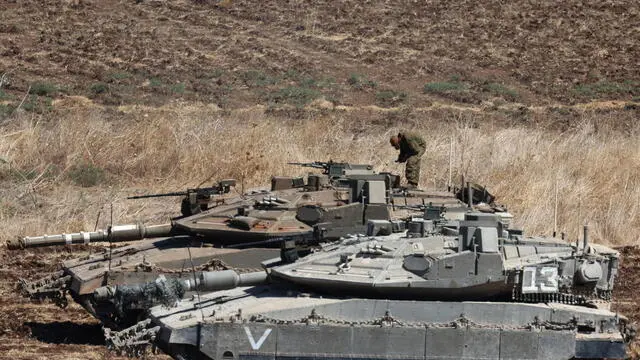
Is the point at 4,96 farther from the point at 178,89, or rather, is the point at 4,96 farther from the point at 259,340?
the point at 259,340

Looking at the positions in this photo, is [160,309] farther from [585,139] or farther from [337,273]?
[585,139]

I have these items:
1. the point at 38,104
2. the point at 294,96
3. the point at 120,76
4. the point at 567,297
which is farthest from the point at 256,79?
the point at 567,297

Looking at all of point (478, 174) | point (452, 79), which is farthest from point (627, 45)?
point (478, 174)

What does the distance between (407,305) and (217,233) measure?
167 inches

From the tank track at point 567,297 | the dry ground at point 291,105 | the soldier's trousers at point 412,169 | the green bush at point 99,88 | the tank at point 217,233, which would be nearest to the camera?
the tank track at point 567,297

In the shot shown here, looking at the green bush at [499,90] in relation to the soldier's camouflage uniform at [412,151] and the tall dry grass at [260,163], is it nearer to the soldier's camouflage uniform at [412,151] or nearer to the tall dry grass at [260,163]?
the tall dry grass at [260,163]

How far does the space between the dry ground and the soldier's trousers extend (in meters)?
2.31

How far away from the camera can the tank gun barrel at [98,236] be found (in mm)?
16078

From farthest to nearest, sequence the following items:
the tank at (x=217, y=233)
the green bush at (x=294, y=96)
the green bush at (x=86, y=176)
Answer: the green bush at (x=294, y=96) → the green bush at (x=86, y=176) → the tank at (x=217, y=233)

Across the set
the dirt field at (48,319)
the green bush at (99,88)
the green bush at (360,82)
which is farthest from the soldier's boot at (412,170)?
the green bush at (360,82)

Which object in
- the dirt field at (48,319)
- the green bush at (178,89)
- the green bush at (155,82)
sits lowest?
the dirt field at (48,319)

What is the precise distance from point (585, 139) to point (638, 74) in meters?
19.5

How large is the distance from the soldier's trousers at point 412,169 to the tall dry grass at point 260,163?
2355 millimetres

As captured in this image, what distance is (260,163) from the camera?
2459cm
